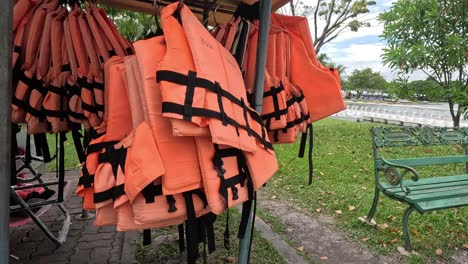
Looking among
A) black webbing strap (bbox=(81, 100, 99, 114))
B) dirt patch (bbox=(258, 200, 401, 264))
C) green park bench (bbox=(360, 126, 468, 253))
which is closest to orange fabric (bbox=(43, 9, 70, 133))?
black webbing strap (bbox=(81, 100, 99, 114))

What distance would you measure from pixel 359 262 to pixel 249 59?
7.33 ft

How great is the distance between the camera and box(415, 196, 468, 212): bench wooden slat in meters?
2.91

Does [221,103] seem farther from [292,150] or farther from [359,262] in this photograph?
[292,150]

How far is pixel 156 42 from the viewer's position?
1175mm

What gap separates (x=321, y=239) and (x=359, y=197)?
1.41 meters

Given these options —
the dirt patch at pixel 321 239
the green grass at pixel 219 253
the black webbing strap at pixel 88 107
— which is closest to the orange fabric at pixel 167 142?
the black webbing strap at pixel 88 107

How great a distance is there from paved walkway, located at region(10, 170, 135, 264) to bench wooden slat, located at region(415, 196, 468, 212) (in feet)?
8.42

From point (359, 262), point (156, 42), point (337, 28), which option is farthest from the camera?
point (337, 28)

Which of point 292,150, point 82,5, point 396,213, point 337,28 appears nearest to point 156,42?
point 82,5

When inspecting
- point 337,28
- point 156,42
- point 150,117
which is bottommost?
point 150,117

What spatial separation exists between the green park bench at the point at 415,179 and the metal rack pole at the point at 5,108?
3.01 metres

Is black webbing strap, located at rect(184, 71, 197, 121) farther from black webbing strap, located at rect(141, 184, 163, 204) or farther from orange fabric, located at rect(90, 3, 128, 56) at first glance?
orange fabric, located at rect(90, 3, 128, 56)

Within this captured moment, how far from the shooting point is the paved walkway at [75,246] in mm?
2744

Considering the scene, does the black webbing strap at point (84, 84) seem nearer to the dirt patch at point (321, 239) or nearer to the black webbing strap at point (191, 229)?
the black webbing strap at point (191, 229)
